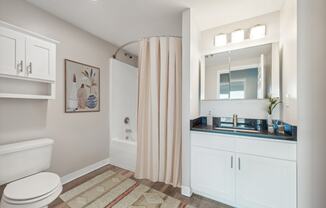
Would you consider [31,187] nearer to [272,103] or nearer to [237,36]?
[272,103]

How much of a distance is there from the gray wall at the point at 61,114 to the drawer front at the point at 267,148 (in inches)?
88.5

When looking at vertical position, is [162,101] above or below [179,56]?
below

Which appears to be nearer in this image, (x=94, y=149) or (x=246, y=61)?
(x=246, y=61)

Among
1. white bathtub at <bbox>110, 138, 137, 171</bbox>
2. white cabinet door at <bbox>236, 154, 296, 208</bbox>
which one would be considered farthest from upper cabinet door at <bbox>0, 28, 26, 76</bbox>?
white cabinet door at <bbox>236, 154, 296, 208</bbox>

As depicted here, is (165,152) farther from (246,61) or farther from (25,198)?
(246,61)

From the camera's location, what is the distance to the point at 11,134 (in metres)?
1.65

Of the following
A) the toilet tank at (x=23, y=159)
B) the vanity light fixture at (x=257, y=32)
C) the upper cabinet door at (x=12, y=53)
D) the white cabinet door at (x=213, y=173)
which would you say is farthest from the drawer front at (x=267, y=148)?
the upper cabinet door at (x=12, y=53)

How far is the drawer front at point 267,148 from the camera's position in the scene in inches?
54.7

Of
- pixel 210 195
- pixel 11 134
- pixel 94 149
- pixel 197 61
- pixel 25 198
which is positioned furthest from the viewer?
pixel 94 149

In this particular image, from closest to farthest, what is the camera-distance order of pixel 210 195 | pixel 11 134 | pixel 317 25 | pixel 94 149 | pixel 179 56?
pixel 317 25 < pixel 11 134 < pixel 210 195 < pixel 179 56 < pixel 94 149

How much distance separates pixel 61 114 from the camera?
214cm

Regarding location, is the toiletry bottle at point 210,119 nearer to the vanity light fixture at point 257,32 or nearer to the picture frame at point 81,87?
the vanity light fixture at point 257,32

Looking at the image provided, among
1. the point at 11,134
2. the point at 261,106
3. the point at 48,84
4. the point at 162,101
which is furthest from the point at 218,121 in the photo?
the point at 11,134

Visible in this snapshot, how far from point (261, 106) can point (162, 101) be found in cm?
134
